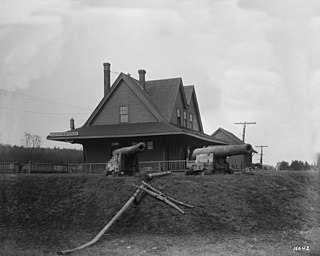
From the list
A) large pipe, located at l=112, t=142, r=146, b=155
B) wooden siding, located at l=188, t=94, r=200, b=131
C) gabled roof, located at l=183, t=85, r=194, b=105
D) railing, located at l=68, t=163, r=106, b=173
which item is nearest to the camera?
large pipe, located at l=112, t=142, r=146, b=155

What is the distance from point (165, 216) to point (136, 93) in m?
18.2

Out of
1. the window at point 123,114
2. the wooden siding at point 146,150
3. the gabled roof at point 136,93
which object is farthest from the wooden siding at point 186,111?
the window at point 123,114

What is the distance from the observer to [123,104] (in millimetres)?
32500

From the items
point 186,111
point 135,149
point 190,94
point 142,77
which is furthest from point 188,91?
point 135,149

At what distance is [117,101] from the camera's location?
32.8 metres

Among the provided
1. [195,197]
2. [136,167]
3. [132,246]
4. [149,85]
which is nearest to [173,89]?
[149,85]

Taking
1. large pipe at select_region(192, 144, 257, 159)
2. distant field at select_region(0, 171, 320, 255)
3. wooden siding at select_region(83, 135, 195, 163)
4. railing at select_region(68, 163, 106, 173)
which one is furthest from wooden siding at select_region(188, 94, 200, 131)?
distant field at select_region(0, 171, 320, 255)

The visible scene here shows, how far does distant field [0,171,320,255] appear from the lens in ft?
39.7

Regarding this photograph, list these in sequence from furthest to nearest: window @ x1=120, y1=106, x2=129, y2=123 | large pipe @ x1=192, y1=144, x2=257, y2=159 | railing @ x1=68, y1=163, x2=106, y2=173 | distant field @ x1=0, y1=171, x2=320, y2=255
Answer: window @ x1=120, y1=106, x2=129, y2=123, railing @ x1=68, y1=163, x2=106, y2=173, large pipe @ x1=192, y1=144, x2=257, y2=159, distant field @ x1=0, y1=171, x2=320, y2=255

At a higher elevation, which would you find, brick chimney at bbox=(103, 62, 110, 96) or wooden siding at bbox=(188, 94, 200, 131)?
brick chimney at bbox=(103, 62, 110, 96)

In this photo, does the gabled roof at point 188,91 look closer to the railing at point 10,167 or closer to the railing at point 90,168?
the railing at point 90,168

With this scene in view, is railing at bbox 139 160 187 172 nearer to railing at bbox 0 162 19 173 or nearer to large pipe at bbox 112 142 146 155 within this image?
large pipe at bbox 112 142 146 155

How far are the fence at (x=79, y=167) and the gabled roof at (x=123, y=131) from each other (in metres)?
2.12

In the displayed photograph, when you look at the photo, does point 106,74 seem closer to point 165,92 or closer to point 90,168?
point 165,92
